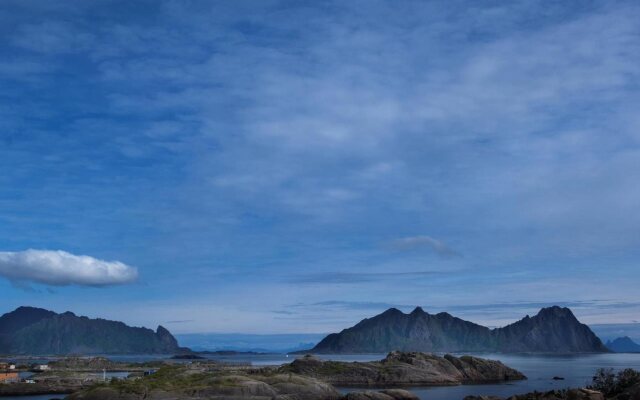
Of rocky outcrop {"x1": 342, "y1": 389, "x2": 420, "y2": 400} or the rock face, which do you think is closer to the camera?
rocky outcrop {"x1": 342, "y1": 389, "x2": 420, "y2": 400}

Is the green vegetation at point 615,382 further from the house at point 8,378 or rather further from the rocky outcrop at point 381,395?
the house at point 8,378

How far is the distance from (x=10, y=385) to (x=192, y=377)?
55632 millimetres

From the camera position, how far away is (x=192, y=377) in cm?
14025

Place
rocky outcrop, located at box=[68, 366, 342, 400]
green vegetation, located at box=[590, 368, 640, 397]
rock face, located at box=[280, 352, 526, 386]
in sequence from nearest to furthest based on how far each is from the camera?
green vegetation, located at box=[590, 368, 640, 397] < rocky outcrop, located at box=[68, 366, 342, 400] < rock face, located at box=[280, 352, 526, 386]

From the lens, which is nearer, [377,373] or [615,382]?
[615,382]

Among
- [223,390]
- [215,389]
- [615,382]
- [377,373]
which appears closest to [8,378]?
[215,389]

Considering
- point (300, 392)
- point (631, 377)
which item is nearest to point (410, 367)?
point (300, 392)

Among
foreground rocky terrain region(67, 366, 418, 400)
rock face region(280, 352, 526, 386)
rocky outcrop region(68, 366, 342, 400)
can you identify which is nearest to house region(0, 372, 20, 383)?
rocky outcrop region(68, 366, 342, 400)

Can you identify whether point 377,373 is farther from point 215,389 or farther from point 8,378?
point 8,378

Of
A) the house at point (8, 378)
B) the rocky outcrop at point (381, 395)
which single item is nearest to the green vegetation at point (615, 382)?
the rocky outcrop at point (381, 395)

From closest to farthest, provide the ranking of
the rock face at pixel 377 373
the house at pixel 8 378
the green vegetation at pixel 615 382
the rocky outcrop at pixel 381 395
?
the green vegetation at pixel 615 382 < the rocky outcrop at pixel 381 395 < the house at pixel 8 378 < the rock face at pixel 377 373

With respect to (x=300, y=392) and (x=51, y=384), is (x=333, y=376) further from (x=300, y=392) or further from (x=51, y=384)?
(x=51, y=384)

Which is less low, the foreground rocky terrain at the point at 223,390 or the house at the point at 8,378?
the house at the point at 8,378

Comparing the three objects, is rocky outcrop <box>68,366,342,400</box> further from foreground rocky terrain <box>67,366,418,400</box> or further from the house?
the house
